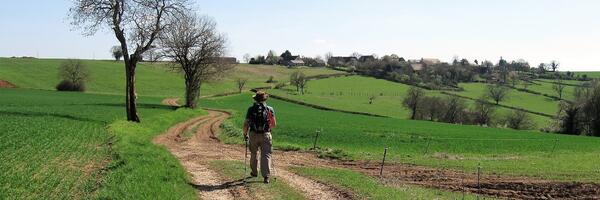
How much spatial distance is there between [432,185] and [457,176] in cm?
285

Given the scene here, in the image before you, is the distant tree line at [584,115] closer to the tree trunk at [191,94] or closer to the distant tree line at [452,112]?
the distant tree line at [452,112]

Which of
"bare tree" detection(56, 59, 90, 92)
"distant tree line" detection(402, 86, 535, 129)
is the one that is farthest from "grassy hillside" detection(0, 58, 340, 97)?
"distant tree line" detection(402, 86, 535, 129)

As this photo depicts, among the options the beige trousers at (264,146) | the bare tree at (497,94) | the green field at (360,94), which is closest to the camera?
the beige trousers at (264,146)

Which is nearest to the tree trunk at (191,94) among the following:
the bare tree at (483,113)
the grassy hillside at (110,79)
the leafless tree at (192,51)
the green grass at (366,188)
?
the leafless tree at (192,51)

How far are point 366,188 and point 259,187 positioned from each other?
288 cm

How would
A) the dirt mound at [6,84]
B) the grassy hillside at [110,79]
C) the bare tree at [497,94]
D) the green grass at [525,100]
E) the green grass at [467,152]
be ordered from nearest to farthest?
the green grass at [467,152] < the dirt mound at [6,84] < the grassy hillside at [110,79] < the green grass at [525,100] < the bare tree at [497,94]

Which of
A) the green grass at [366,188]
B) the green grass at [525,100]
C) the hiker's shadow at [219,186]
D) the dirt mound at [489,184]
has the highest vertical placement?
the hiker's shadow at [219,186]

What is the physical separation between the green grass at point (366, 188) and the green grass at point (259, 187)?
5.27ft

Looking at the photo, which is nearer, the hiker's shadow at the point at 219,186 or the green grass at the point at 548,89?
the hiker's shadow at the point at 219,186

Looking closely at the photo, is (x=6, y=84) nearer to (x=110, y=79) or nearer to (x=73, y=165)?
(x=110, y=79)

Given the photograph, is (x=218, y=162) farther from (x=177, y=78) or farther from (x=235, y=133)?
(x=177, y=78)

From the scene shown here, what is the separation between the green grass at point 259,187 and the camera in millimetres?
13320

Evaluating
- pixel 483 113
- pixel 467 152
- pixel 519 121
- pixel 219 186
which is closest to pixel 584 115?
pixel 519 121

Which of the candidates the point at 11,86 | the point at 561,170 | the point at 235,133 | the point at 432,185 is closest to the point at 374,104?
the point at 11,86
